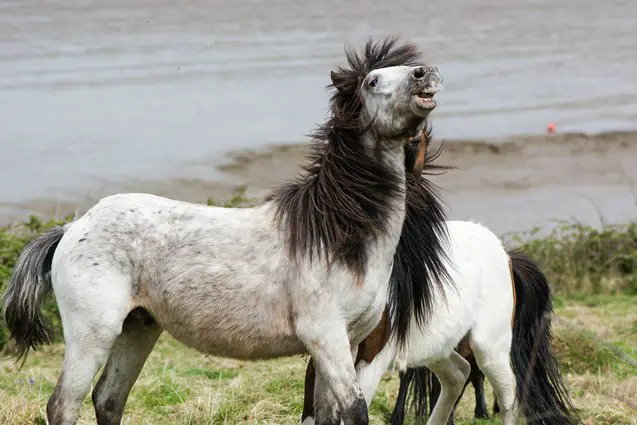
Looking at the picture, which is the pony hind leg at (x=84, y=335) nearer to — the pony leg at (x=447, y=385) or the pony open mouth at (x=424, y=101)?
the pony open mouth at (x=424, y=101)

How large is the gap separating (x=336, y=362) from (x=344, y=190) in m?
0.80

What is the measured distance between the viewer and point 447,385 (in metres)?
6.77

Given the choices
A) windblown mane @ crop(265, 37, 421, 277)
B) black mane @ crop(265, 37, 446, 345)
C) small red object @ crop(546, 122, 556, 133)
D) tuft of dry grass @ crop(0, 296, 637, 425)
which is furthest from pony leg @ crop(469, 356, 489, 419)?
small red object @ crop(546, 122, 556, 133)

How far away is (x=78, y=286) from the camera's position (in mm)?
5078

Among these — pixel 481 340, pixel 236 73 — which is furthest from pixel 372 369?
pixel 236 73

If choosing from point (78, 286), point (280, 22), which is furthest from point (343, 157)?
point (280, 22)

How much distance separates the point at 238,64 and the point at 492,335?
37.3 feet

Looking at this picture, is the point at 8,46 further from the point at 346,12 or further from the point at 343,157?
the point at 343,157

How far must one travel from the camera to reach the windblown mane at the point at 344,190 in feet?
16.9

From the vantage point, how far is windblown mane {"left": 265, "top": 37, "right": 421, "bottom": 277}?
203 inches

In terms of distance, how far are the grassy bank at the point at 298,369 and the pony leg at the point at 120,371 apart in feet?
2.72

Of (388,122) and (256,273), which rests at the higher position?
(388,122)

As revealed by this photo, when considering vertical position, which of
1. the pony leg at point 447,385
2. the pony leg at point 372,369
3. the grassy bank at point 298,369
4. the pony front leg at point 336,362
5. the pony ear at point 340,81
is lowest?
the grassy bank at point 298,369

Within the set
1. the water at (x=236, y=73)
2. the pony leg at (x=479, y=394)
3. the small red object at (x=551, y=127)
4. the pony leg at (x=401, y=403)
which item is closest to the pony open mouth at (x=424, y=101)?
the pony leg at (x=401, y=403)
